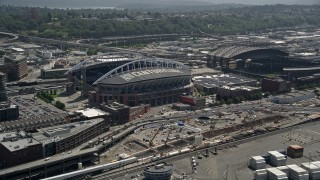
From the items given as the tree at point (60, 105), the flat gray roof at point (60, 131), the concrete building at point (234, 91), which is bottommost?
the tree at point (60, 105)

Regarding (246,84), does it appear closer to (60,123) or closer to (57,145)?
(60,123)

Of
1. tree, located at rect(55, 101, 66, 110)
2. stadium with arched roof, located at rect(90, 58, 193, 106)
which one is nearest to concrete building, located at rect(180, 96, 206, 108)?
stadium with arched roof, located at rect(90, 58, 193, 106)

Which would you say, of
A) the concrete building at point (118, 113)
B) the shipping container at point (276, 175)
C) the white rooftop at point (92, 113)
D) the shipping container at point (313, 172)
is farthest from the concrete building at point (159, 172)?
the concrete building at point (118, 113)

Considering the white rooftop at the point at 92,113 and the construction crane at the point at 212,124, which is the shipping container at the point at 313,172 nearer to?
the construction crane at the point at 212,124

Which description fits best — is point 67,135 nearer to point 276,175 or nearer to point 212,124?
point 212,124

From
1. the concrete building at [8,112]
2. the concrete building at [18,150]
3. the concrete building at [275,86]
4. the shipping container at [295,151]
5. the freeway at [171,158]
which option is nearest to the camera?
the concrete building at [18,150]

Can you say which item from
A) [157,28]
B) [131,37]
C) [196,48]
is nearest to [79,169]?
[196,48]

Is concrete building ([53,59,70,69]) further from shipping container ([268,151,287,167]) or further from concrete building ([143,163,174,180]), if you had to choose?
shipping container ([268,151,287,167])
